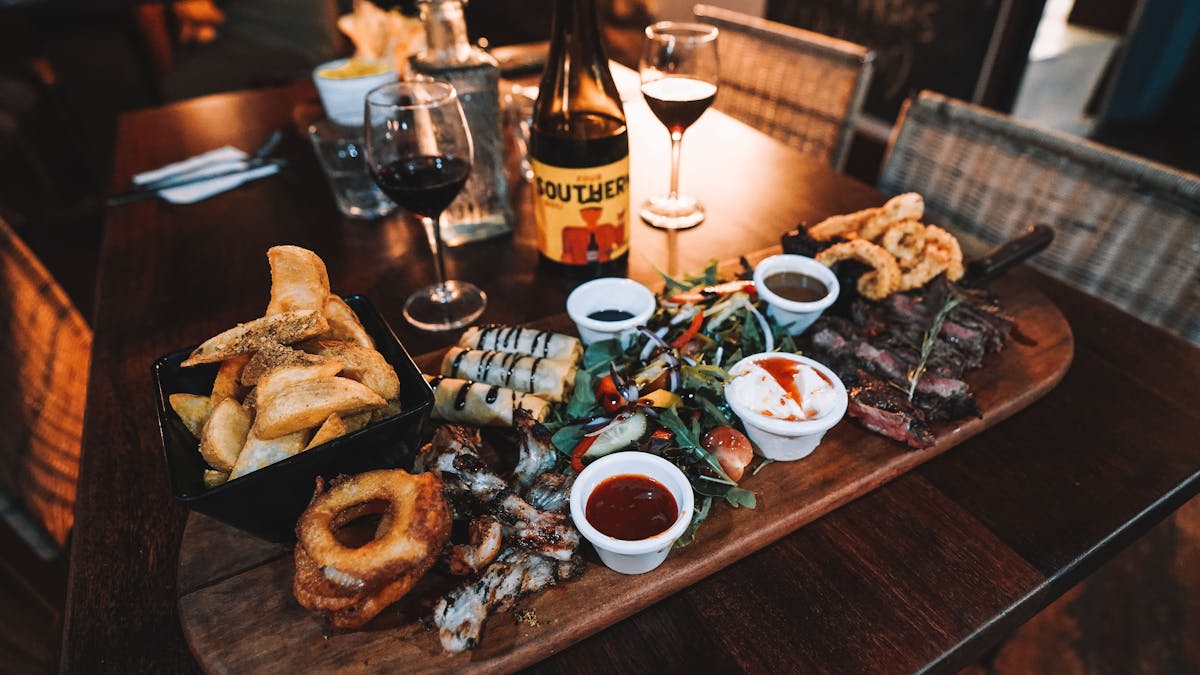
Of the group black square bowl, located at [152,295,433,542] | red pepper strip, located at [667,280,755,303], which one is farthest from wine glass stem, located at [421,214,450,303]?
red pepper strip, located at [667,280,755,303]

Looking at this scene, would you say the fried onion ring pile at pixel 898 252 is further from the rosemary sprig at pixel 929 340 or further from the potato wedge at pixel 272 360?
the potato wedge at pixel 272 360

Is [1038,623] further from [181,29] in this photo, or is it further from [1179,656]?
[181,29]

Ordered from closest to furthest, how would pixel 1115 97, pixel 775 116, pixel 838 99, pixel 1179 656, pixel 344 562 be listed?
pixel 344 562
pixel 1179 656
pixel 838 99
pixel 775 116
pixel 1115 97

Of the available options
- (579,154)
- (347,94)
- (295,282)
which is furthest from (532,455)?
(347,94)

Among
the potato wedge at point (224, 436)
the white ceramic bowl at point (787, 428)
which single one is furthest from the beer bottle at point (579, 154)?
the potato wedge at point (224, 436)

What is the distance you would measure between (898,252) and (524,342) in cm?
101

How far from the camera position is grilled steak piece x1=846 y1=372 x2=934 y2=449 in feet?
4.36

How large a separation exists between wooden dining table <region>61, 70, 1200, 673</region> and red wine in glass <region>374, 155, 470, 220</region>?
1.10 feet

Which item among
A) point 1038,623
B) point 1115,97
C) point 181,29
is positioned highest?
point 181,29

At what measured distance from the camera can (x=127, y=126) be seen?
9.82 feet

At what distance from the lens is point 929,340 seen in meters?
1.49

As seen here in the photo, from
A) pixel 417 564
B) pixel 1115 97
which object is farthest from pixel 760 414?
pixel 1115 97

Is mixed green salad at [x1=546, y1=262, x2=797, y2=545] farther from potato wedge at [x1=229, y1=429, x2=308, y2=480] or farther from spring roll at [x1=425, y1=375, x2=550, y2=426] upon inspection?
potato wedge at [x1=229, y1=429, x2=308, y2=480]

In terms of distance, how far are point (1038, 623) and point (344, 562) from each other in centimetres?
275
